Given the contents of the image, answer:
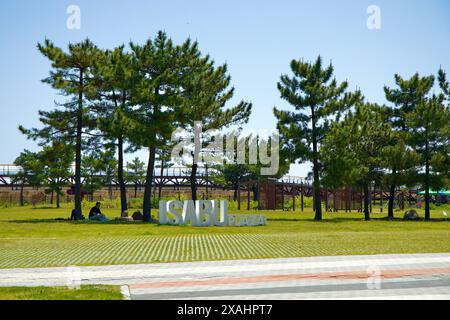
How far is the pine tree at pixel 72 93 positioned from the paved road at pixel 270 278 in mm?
28152

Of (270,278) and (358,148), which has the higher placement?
(358,148)

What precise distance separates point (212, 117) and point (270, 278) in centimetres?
3495

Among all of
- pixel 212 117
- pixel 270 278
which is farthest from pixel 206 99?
pixel 270 278

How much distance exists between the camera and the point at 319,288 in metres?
10.2

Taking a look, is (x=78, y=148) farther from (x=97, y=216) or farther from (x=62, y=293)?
(x=62, y=293)

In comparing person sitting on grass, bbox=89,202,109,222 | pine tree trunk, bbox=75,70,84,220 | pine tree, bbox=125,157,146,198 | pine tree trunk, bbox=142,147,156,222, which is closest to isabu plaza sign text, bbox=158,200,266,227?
pine tree trunk, bbox=142,147,156,222

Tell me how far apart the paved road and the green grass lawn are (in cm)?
34

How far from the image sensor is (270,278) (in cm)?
1140

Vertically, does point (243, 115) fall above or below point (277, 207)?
above

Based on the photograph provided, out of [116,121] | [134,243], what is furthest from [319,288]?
[116,121]

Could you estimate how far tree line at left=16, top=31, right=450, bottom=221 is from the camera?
38938 millimetres

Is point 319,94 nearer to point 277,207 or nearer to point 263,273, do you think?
point 277,207
